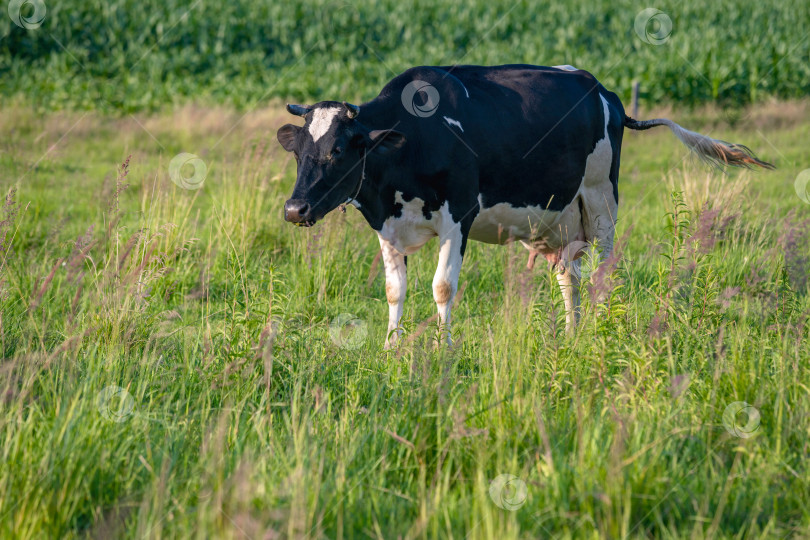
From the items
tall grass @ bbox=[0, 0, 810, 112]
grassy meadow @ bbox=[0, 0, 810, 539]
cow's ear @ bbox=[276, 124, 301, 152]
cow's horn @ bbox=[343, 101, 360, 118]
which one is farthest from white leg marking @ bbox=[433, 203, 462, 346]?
tall grass @ bbox=[0, 0, 810, 112]

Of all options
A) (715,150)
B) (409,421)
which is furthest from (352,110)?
(715,150)

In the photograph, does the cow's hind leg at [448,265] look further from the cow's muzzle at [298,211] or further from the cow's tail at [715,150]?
the cow's tail at [715,150]

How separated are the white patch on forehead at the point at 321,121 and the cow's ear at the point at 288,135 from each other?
0.16 m

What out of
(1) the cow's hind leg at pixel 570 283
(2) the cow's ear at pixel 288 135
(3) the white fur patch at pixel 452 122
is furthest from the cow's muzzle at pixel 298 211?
(1) the cow's hind leg at pixel 570 283

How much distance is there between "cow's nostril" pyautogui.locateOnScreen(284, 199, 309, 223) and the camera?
15.0 feet

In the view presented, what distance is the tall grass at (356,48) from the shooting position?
1897cm

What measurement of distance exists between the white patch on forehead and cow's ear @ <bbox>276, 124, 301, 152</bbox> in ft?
0.52

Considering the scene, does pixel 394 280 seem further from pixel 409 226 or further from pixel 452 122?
pixel 452 122

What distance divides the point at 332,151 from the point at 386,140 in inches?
13.9

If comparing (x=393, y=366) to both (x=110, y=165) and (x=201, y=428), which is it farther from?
(x=110, y=165)

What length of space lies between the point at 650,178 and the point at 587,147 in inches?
234

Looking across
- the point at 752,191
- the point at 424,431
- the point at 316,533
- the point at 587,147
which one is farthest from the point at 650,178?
the point at 316,533

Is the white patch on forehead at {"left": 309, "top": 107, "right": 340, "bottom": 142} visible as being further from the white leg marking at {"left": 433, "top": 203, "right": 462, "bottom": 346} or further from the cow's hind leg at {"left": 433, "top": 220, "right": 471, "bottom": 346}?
the cow's hind leg at {"left": 433, "top": 220, "right": 471, "bottom": 346}

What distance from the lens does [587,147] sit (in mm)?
6102
